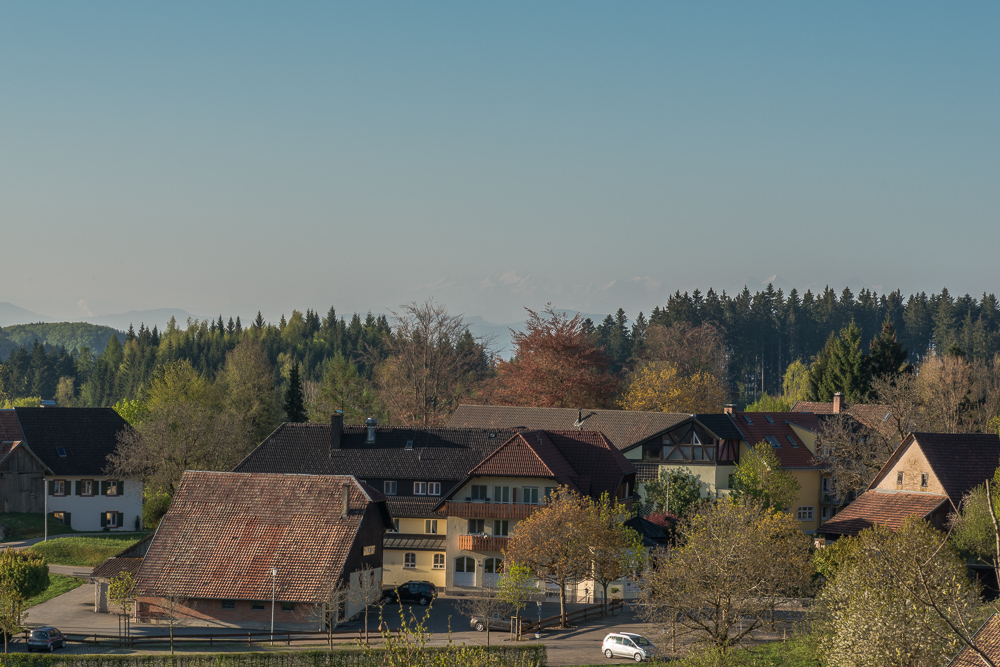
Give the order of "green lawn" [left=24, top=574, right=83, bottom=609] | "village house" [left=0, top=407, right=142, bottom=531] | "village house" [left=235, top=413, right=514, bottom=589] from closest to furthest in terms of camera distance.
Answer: "green lawn" [left=24, top=574, right=83, bottom=609]
"village house" [left=235, top=413, right=514, bottom=589]
"village house" [left=0, top=407, right=142, bottom=531]

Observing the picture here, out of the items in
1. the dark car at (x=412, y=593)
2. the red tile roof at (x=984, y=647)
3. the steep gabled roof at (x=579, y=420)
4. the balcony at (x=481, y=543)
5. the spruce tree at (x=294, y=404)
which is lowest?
the dark car at (x=412, y=593)

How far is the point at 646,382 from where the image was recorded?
104438mm

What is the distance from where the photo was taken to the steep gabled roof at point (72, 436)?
77.3 metres

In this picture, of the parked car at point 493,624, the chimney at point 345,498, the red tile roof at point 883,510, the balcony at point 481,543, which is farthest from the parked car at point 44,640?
the red tile roof at point 883,510

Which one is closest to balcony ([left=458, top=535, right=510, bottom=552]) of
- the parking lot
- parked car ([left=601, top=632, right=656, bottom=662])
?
the parking lot

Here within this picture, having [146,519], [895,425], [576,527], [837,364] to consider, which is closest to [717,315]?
[837,364]

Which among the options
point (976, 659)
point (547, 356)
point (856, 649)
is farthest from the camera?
point (547, 356)

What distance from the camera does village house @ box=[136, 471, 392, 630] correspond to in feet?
171

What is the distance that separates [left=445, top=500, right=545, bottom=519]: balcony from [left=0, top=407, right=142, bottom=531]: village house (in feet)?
97.4

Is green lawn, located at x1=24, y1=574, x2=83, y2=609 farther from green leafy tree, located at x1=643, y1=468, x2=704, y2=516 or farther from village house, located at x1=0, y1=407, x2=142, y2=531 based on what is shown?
green leafy tree, located at x1=643, y1=468, x2=704, y2=516

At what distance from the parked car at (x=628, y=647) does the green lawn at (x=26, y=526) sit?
45520 mm

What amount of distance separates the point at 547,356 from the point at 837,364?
1214 inches

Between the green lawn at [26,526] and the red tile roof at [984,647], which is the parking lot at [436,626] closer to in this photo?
the green lawn at [26,526]

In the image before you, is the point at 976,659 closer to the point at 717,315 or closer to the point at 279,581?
the point at 279,581
